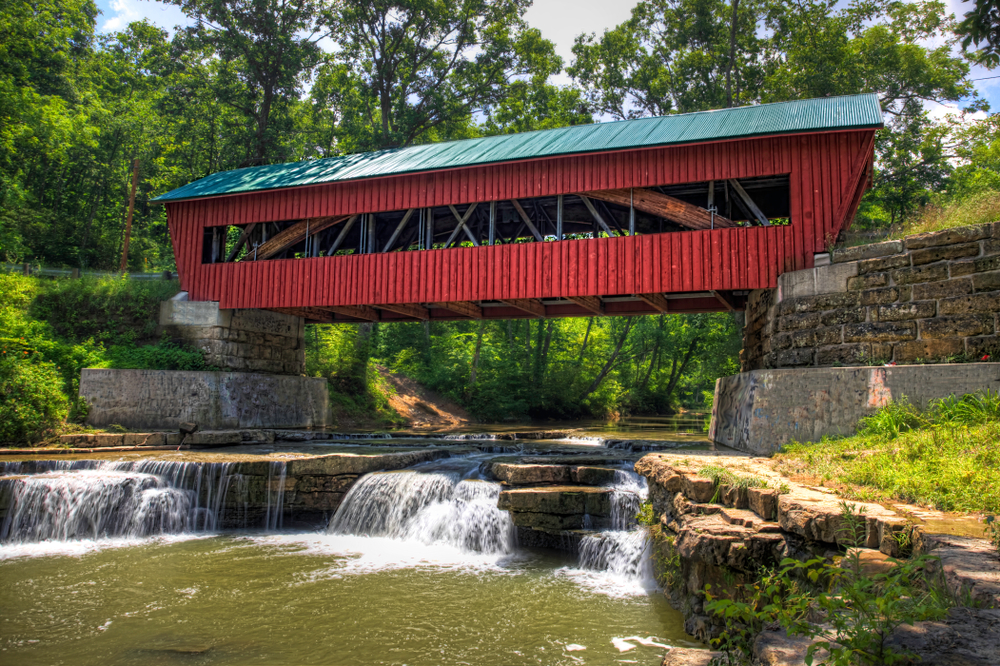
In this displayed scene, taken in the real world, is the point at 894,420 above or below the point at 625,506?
above

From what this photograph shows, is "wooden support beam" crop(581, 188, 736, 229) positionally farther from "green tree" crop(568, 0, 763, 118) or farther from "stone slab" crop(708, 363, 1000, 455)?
"green tree" crop(568, 0, 763, 118)

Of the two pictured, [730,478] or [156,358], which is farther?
[156,358]

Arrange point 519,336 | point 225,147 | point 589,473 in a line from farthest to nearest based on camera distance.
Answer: point 519,336, point 225,147, point 589,473

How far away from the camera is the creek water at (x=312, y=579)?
4.65 metres

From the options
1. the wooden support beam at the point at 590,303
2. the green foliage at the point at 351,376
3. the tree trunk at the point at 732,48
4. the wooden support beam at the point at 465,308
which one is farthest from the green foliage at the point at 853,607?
the tree trunk at the point at 732,48

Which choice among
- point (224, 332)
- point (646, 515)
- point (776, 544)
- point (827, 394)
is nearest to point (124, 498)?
point (646, 515)

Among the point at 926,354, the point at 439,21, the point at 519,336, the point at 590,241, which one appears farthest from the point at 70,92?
the point at 926,354

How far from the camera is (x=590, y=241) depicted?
12.6 m

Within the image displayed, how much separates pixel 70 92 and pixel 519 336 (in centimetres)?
2095

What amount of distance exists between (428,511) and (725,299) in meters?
8.14

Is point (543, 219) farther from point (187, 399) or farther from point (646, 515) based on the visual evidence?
point (646, 515)

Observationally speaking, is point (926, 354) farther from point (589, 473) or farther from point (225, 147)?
point (225, 147)

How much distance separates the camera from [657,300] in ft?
43.9

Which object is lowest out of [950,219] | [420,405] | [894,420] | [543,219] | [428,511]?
[428,511]
